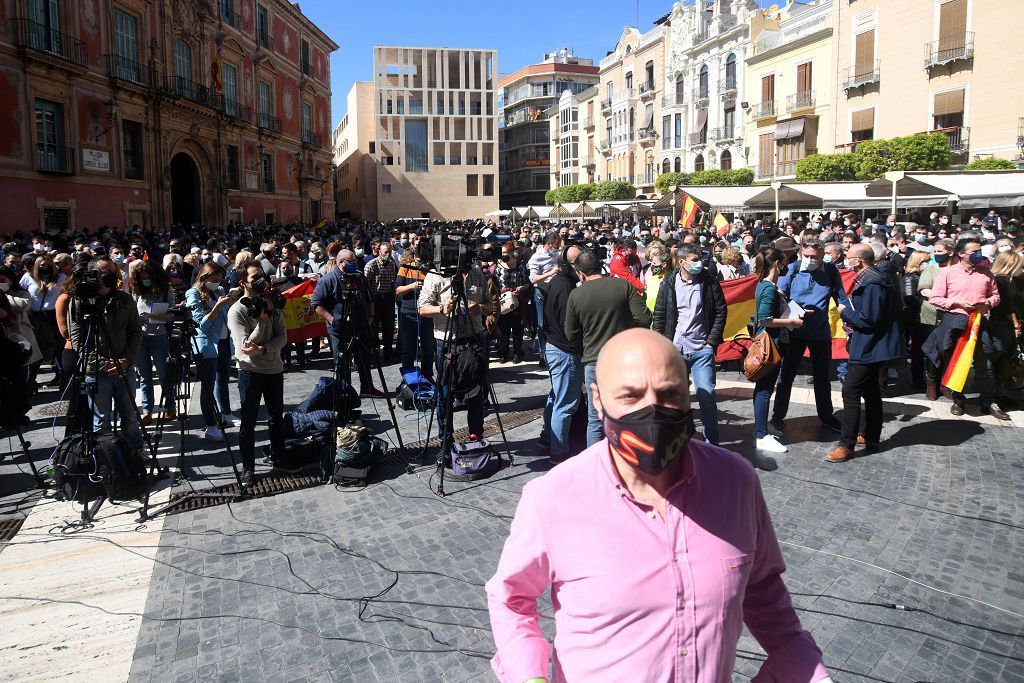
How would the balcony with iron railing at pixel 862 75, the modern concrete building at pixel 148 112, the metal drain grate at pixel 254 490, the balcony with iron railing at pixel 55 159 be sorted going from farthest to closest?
the balcony with iron railing at pixel 862 75, the balcony with iron railing at pixel 55 159, the modern concrete building at pixel 148 112, the metal drain grate at pixel 254 490

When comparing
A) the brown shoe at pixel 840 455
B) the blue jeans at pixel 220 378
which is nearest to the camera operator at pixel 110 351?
the blue jeans at pixel 220 378

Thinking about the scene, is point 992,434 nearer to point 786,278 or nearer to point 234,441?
point 786,278

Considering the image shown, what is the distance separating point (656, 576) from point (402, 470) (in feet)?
15.6

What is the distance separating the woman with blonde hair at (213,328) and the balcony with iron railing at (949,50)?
1178 inches

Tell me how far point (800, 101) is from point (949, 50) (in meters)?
8.92

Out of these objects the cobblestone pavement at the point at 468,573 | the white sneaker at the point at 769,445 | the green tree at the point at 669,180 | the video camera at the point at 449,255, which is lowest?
the cobblestone pavement at the point at 468,573

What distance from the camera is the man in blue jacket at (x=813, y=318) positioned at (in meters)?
6.82

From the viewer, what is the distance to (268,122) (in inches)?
1602

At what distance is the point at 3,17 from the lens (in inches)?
820

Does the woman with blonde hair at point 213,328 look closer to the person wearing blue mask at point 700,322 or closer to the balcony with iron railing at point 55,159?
the person wearing blue mask at point 700,322

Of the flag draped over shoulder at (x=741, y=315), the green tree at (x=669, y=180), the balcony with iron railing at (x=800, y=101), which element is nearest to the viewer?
the flag draped over shoulder at (x=741, y=315)

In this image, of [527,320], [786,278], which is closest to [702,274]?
[786,278]

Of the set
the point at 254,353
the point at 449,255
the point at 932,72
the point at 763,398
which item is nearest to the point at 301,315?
the point at 254,353

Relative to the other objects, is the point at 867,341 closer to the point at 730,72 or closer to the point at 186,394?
the point at 186,394
